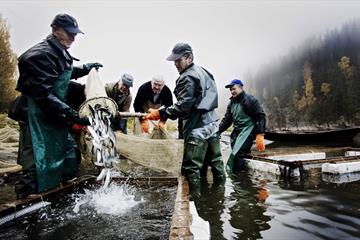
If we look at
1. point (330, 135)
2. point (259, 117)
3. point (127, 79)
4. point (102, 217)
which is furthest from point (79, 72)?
point (330, 135)

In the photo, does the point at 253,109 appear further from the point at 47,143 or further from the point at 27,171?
the point at 27,171

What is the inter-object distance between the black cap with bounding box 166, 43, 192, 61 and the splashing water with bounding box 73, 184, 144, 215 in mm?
1928

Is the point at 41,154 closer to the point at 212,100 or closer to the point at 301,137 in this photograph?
the point at 212,100

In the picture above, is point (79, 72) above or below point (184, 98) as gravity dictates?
above

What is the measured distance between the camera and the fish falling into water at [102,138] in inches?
127

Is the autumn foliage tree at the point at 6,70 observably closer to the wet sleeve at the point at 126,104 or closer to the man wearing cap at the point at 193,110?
the wet sleeve at the point at 126,104

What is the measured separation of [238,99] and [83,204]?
415cm

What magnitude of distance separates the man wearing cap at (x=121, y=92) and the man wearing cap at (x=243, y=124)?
209 cm

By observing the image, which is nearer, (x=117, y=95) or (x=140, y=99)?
(x=117, y=95)

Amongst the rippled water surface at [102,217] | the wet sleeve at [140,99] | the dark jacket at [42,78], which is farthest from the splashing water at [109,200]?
the wet sleeve at [140,99]

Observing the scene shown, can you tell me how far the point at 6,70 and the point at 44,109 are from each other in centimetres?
2561

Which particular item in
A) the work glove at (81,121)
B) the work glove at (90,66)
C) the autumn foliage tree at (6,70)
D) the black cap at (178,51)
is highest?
the autumn foliage tree at (6,70)

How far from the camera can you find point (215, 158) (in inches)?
176

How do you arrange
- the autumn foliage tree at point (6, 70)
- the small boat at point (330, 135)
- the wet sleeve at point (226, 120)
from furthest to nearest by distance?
the autumn foliage tree at point (6, 70)
the small boat at point (330, 135)
the wet sleeve at point (226, 120)
